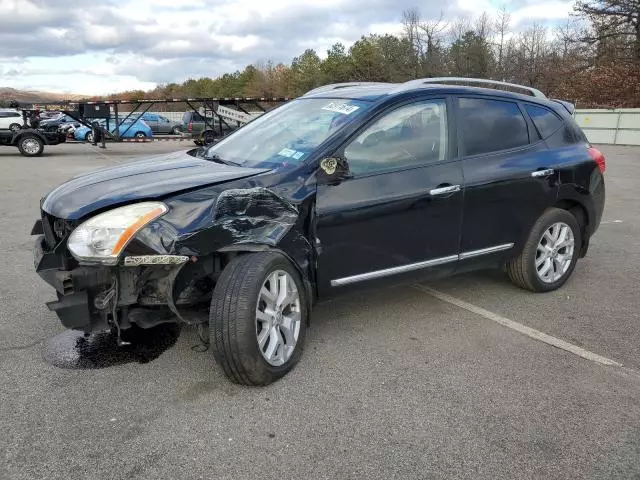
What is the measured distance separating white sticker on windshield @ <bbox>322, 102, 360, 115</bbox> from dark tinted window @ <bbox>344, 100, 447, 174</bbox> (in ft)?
0.65

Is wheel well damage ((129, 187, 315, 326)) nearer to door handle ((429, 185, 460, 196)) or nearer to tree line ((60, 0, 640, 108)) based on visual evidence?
door handle ((429, 185, 460, 196))

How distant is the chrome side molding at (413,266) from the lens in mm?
3667

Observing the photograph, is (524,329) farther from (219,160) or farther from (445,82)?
(219,160)

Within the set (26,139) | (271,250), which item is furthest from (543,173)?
(26,139)

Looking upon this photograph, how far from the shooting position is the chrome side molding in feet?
12.0

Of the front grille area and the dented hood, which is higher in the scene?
the dented hood

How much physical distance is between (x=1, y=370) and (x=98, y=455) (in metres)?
1.21

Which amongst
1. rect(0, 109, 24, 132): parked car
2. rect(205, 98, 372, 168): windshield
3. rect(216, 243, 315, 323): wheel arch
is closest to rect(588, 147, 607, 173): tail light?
rect(205, 98, 372, 168): windshield

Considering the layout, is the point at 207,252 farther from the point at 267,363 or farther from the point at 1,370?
the point at 1,370

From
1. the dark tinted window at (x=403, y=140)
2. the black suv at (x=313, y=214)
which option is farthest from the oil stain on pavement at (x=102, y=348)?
the dark tinted window at (x=403, y=140)

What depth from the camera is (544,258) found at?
4746 mm

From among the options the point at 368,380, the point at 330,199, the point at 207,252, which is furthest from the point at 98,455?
the point at 330,199

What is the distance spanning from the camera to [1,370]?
3.36 m

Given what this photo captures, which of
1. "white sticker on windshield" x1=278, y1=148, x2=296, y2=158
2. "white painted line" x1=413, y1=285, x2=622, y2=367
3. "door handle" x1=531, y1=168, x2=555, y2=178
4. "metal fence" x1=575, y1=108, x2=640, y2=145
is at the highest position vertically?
"metal fence" x1=575, y1=108, x2=640, y2=145
